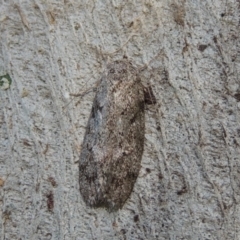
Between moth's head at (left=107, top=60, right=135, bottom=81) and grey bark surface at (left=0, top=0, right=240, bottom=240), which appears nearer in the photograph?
grey bark surface at (left=0, top=0, right=240, bottom=240)

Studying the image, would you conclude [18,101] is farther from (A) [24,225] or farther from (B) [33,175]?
(A) [24,225]

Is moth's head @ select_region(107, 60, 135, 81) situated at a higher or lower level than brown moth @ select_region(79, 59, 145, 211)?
higher

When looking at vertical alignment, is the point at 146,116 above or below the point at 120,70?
below

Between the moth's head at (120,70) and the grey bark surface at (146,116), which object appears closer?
the grey bark surface at (146,116)

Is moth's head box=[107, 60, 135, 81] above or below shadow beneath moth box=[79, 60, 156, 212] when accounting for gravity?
above

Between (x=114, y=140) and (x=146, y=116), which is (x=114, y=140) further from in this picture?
(x=146, y=116)

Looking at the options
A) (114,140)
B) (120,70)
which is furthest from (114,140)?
(120,70)

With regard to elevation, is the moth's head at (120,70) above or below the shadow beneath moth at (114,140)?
above
